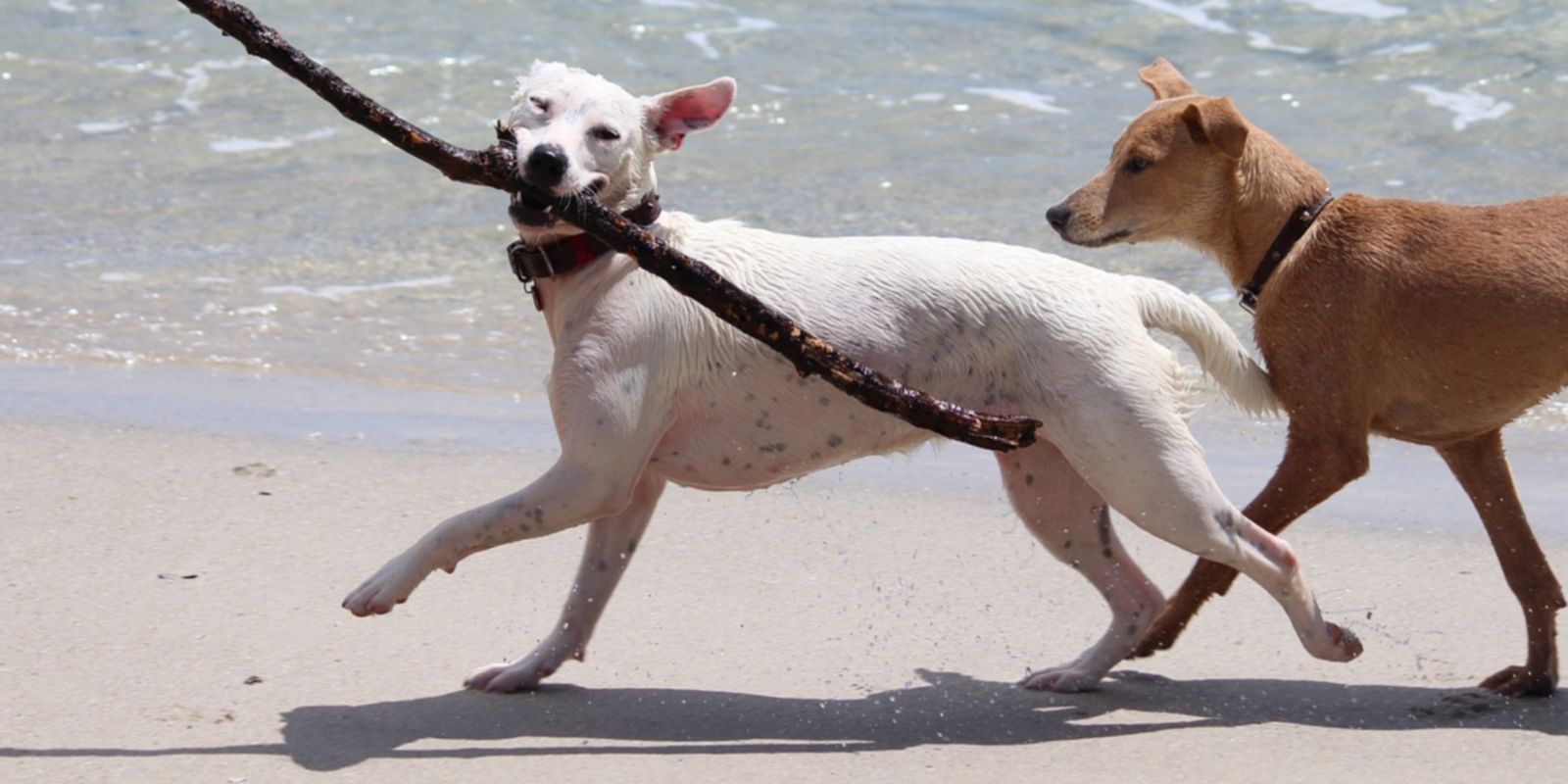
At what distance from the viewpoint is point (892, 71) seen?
13953 millimetres

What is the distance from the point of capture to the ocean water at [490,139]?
26.9 feet

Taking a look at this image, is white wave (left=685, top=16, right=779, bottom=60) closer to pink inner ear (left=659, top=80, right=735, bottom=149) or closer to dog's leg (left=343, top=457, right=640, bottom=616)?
pink inner ear (left=659, top=80, right=735, bottom=149)

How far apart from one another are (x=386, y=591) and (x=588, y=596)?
637mm

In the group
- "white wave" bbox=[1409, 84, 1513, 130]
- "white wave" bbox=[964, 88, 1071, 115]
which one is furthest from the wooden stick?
"white wave" bbox=[964, 88, 1071, 115]

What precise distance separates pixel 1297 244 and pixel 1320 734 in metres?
1.26

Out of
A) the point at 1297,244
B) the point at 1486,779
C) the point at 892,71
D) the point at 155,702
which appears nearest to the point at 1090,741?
the point at 1486,779

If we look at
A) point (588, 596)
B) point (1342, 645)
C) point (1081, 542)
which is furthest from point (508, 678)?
point (1342, 645)

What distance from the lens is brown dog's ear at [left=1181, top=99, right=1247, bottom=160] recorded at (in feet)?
15.9

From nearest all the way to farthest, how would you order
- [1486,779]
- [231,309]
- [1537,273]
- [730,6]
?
[1486,779]
[1537,273]
[231,309]
[730,6]

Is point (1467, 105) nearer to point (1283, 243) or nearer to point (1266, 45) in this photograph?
point (1266, 45)

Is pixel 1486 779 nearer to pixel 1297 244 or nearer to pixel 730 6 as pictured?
pixel 1297 244

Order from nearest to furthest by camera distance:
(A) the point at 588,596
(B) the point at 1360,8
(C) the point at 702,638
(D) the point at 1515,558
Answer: (A) the point at 588,596, (D) the point at 1515,558, (C) the point at 702,638, (B) the point at 1360,8

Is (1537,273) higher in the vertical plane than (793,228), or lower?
higher

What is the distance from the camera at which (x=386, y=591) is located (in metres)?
4.19
